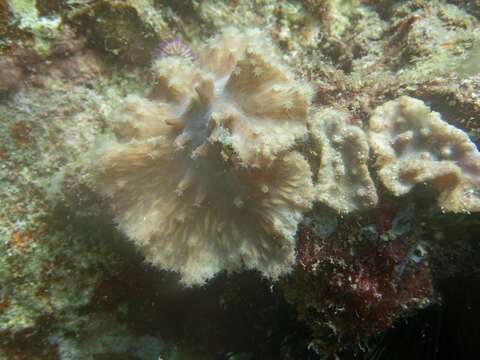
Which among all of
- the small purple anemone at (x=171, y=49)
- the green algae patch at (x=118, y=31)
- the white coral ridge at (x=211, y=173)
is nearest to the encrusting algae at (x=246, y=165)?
the white coral ridge at (x=211, y=173)

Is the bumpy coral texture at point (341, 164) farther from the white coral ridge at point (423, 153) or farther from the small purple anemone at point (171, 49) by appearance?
the small purple anemone at point (171, 49)

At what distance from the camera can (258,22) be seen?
348 cm

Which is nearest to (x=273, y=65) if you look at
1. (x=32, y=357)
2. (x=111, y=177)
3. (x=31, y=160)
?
(x=111, y=177)

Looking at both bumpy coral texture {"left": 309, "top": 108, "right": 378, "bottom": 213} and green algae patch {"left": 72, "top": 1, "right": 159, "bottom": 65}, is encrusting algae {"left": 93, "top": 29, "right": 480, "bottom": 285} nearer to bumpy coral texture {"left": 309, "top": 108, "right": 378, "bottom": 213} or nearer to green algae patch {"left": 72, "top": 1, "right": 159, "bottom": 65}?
bumpy coral texture {"left": 309, "top": 108, "right": 378, "bottom": 213}

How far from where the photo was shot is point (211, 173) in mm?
2641

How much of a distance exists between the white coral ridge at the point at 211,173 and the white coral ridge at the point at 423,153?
0.65 meters

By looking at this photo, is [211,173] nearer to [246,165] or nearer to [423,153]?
[246,165]

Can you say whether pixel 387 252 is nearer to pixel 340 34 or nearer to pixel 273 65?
pixel 273 65

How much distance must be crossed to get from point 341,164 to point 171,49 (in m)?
1.79

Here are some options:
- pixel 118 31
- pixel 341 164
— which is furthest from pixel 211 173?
pixel 118 31

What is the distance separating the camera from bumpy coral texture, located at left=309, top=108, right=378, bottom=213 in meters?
2.57

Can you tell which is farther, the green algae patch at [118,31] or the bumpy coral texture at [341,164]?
the green algae patch at [118,31]

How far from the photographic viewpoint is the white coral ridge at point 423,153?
8.37ft

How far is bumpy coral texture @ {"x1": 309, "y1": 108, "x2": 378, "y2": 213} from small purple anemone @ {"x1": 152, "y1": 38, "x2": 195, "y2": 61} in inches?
51.4
